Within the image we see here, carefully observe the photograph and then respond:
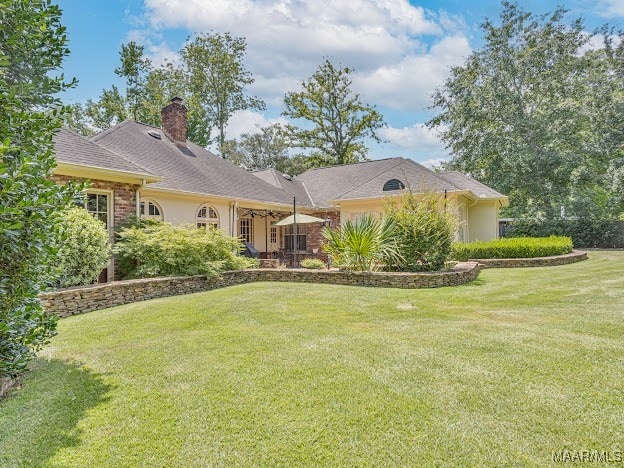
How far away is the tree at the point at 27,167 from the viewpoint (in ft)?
10.8

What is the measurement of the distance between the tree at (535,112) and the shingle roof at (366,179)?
649 cm

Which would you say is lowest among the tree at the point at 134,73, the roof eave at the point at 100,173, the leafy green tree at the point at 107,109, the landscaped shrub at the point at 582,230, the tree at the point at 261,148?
the landscaped shrub at the point at 582,230

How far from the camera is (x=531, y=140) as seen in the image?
2306 cm

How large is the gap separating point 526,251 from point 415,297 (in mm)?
9021

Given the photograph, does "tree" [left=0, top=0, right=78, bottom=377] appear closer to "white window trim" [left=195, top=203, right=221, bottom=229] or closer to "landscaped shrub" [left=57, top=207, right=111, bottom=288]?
"landscaped shrub" [left=57, top=207, right=111, bottom=288]

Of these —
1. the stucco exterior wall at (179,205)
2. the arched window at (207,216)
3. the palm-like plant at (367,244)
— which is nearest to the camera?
the palm-like plant at (367,244)

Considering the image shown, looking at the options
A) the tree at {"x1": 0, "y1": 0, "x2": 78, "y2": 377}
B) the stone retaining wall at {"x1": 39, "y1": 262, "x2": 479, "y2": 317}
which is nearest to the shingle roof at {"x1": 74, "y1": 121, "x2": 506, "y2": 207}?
the stone retaining wall at {"x1": 39, "y1": 262, "x2": 479, "y2": 317}

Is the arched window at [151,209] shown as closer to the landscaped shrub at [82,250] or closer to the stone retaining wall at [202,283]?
the stone retaining wall at [202,283]

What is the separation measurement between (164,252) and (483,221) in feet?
55.8

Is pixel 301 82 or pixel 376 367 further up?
pixel 301 82

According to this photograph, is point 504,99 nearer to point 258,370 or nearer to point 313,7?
point 313,7

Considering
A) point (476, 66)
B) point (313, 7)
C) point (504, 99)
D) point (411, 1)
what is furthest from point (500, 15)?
point (313, 7)

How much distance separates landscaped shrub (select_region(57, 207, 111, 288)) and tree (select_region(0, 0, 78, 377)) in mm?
4334

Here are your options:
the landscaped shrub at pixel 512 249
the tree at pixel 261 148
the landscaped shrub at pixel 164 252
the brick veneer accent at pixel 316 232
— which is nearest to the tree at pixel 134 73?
the tree at pixel 261 148
